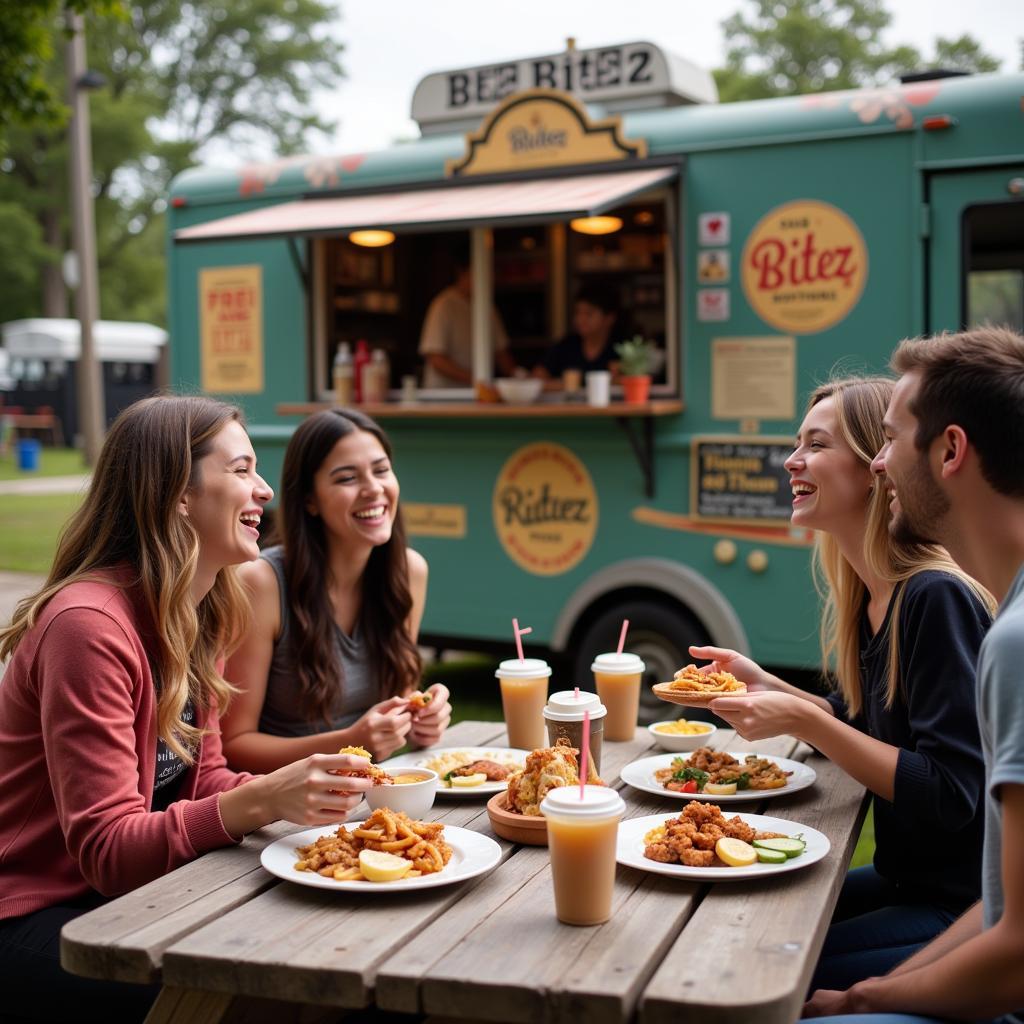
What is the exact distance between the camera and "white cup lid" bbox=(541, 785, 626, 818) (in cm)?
188

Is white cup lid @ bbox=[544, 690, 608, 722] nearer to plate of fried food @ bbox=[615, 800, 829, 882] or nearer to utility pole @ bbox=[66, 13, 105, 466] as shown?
plate of fried food @ bbox=[615, 800, 829, 882]

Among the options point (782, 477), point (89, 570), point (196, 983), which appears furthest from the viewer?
point (782, 477)

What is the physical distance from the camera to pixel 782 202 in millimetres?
5578

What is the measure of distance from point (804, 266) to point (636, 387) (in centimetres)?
92

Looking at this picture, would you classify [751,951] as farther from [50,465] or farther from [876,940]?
[50,465]

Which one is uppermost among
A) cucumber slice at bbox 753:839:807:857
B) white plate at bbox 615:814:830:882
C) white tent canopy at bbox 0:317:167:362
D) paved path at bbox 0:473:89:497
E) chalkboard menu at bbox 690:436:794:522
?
white tent canopy at bbox 0:317:167:362

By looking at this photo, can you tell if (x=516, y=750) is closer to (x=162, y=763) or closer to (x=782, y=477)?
(x=162, y=763)

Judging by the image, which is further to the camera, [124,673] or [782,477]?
[782,477]

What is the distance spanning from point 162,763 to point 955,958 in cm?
157

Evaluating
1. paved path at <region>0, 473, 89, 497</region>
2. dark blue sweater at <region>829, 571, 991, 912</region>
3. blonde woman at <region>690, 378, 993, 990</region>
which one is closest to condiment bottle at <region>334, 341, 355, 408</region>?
blonde woman at <region>690, 378, 993, 990</region>

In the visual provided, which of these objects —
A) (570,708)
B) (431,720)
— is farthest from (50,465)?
(570,708)

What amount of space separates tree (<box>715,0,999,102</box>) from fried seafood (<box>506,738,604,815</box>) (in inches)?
985

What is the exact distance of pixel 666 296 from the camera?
20.6 ft

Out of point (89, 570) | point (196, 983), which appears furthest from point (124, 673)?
point (196, 983)
